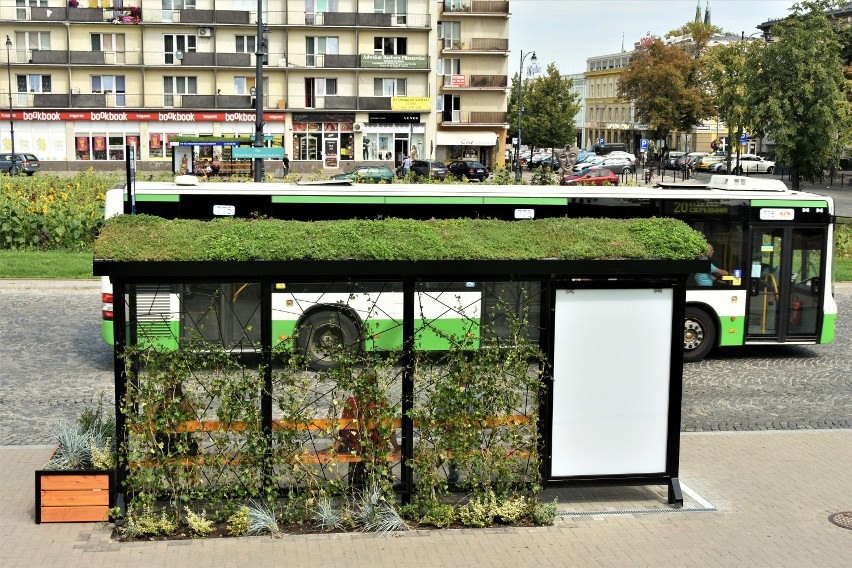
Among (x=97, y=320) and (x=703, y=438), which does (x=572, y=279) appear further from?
(x=97, y=320)

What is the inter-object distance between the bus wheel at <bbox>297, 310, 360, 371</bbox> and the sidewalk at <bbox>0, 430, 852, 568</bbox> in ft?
4.45

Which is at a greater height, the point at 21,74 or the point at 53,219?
the point at 21,74

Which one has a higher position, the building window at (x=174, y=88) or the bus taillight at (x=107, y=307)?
the building window at (x=174, y=88)

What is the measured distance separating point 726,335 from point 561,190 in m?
3.15

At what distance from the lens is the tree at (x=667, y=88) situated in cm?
8262

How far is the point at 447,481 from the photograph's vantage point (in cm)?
916

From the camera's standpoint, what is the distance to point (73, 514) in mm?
8648

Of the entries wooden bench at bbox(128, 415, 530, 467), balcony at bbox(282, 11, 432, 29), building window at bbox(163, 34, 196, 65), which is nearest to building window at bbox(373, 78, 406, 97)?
balcony at bbox(282, 11, 432, 29)

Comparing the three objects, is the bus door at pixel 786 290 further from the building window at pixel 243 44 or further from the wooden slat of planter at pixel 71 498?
the building window at pixel 243 44

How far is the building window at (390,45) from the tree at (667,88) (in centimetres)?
2138

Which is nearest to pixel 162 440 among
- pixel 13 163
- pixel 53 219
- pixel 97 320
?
pixel 97 320

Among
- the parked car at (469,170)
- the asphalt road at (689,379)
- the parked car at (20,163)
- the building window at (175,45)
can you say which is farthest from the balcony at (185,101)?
the asphalt road at (689,379)

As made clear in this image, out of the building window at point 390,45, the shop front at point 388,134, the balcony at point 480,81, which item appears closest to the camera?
the building window at point 390,45

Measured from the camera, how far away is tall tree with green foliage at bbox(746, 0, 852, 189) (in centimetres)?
4597
